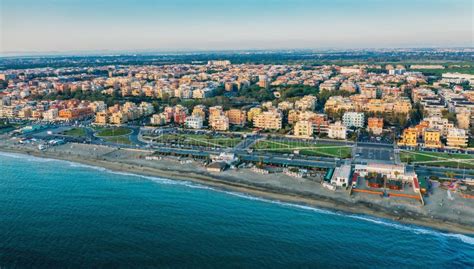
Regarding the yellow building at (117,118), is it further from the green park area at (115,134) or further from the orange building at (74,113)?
the orange building at (74,113)

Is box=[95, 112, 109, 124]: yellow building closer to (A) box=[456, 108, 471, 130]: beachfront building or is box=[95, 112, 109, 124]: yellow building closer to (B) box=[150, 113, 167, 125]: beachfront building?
(B) box=[150, 113, 167, 125]: beachfront building

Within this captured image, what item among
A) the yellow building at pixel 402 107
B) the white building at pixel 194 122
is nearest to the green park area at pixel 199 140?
the white building at pixel 194 122

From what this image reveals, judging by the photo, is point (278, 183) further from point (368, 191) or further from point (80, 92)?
point (80, 92)

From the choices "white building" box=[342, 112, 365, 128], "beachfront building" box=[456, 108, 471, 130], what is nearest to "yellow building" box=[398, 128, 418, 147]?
"white building" box=[342, 112, 365, 128]

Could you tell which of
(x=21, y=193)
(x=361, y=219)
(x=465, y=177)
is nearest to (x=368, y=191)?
(x=361, y=219)

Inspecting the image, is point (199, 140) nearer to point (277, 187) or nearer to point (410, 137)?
point (277, 187)
